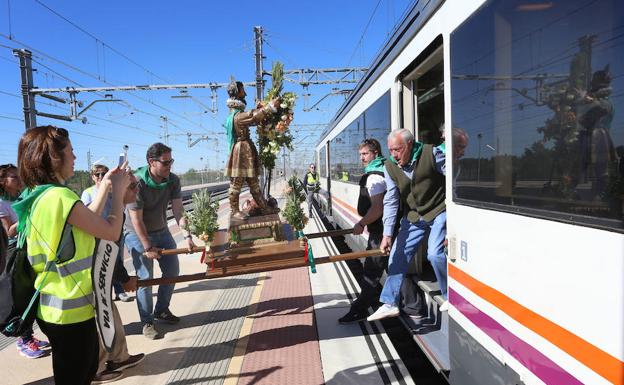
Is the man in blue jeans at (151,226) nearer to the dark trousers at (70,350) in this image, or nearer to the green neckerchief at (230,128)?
the green neckerchief at (230,128)

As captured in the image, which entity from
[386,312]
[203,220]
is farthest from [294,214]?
[386,312]

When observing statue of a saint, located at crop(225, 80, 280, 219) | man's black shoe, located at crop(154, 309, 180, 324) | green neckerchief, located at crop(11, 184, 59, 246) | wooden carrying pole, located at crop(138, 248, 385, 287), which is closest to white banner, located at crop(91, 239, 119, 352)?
green neckerchief, located at crop(11, 184, 59, 246)

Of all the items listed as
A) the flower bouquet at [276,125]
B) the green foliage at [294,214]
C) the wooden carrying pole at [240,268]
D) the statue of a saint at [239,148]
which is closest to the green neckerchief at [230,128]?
the statue of a saint at [239,148]

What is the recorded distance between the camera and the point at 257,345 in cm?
396

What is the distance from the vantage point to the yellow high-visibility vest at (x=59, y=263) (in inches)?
77.2

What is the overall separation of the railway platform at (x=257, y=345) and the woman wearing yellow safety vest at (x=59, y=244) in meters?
1.47

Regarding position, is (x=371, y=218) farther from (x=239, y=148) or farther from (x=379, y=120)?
(x=379, y=120)

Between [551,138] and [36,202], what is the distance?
94.8 inches

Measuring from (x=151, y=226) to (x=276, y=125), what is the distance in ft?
5.50

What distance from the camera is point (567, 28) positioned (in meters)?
1.62

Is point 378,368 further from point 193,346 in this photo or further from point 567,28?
point 567,28

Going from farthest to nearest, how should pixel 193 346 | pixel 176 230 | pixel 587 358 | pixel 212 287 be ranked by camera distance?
pixel 176 230 → pixel 212 287 → pixel 193 346 → pixel 587 358

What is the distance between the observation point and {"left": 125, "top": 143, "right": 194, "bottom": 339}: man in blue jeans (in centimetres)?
397

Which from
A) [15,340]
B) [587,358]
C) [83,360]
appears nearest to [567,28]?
[587,358]
